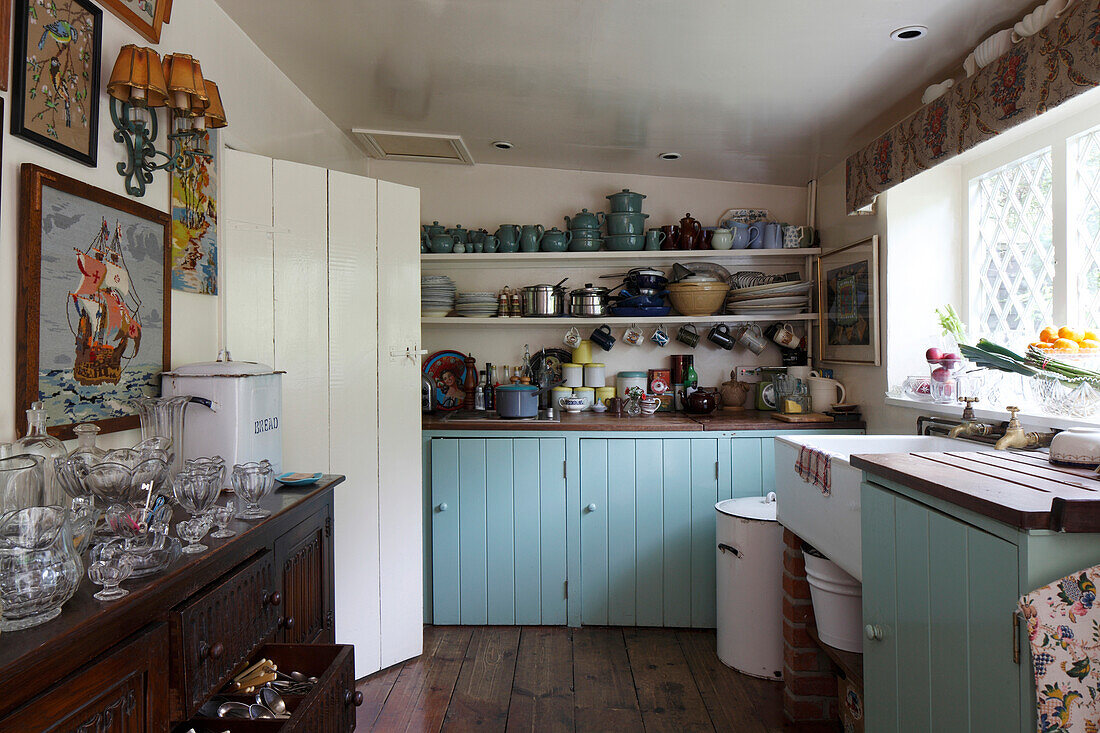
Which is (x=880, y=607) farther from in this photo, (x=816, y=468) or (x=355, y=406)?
(x=355, y=406)

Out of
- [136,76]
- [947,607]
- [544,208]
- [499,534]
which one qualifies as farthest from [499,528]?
[136,76]

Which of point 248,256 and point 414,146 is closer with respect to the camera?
point 248,256

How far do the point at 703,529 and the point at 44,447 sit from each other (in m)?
2.72

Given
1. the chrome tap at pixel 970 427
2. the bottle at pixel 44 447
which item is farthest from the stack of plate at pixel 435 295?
the chrome tap at pixel 970 427

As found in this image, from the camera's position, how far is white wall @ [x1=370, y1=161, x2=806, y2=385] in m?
4.09

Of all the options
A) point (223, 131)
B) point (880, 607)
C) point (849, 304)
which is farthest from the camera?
point (849, 304)

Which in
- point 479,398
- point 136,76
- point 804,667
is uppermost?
point 136,76

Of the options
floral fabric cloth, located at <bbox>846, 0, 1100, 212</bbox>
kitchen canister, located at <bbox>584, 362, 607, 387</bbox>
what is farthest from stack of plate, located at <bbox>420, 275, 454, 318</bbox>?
floral fabric cloth, located at <bbox>846, 0, 1100, 212</bbox>

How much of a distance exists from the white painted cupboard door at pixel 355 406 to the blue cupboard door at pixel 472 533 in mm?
599

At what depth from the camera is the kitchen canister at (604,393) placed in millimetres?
3955

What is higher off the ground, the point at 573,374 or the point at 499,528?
the point at 573,374

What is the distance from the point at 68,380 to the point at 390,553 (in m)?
1.60

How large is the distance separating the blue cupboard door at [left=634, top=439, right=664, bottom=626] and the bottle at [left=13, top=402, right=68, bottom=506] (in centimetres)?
242

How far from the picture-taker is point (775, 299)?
12.2ft
